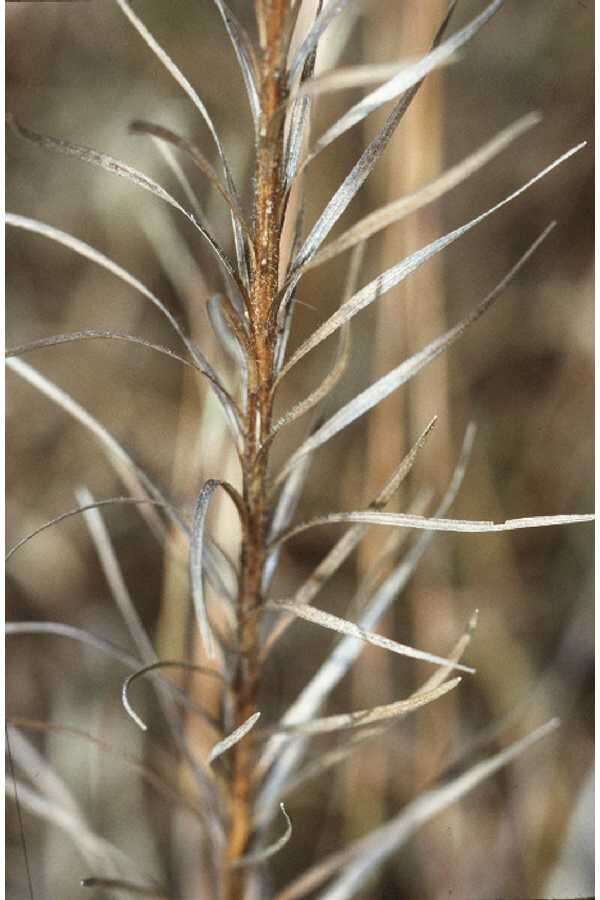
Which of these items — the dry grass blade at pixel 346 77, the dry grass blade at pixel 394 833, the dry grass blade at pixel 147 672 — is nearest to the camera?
the dry grass blade at pixel 346 77

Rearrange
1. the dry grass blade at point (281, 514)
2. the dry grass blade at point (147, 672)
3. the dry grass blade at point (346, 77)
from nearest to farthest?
the dry grass blade at point (346, 77), the dry grass blade at point (147, 672), the dry grass blade at point (281, 514)

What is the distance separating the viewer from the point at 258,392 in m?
0.43

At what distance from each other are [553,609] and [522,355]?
1.12 feet

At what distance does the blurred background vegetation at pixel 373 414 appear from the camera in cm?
103

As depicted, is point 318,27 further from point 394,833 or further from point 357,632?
point 394,833

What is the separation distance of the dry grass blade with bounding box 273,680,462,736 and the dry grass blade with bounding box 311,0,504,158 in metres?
0.25

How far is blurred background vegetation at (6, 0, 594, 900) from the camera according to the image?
103cm

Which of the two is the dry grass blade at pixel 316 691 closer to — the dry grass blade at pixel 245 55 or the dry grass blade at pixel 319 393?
the dry grass blade at pixel 319 393

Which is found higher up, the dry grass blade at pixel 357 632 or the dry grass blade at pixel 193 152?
the dry grass blade at pixel 193 152

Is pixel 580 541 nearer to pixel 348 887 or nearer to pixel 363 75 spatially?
pixel 348 887

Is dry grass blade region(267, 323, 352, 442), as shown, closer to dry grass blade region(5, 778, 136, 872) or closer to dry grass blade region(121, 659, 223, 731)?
dry grass blade region(121, 659, 223, 731)

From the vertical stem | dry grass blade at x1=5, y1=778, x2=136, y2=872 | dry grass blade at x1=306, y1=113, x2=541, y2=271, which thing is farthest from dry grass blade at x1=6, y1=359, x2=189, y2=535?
dry grass blade at x1=5, y1=778, x2=136, y2=872

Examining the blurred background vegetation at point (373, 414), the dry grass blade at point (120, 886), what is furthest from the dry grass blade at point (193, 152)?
the blurred background vegetation at point (373, 414)

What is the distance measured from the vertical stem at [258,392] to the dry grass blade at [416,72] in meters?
0.02
